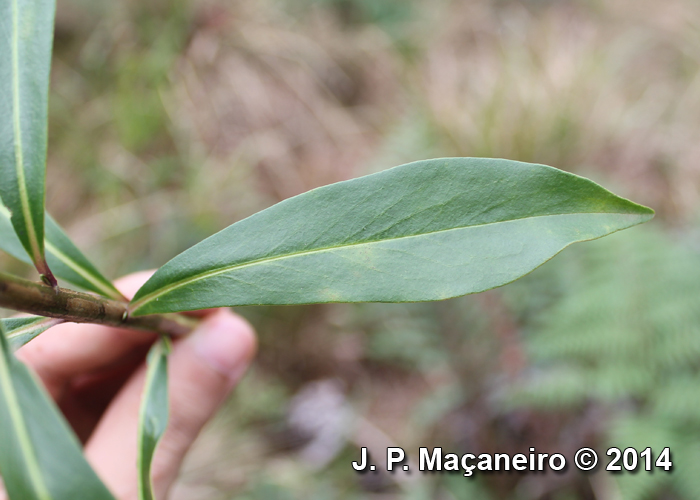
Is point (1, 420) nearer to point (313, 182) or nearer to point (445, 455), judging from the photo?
point (445, 455)

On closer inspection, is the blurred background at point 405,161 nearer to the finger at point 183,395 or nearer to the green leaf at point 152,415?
the finger at point 183,395

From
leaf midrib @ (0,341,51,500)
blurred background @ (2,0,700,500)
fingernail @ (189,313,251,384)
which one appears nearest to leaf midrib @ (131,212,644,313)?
leaf midrib @ (0,341,51,500)

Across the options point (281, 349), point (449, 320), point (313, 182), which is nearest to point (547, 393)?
point (449, 320)

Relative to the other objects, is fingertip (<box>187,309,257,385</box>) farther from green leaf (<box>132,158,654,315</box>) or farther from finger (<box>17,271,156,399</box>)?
green leaf (<box>132,158,654,315</box>)

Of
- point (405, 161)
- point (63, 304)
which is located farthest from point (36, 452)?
point (405, 161)

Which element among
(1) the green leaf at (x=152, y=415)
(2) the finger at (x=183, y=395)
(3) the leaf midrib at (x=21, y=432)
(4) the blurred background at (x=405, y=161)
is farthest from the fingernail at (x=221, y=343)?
(4) the blurred background at (x=405, y=161)

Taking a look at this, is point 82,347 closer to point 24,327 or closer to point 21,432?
point 24,327

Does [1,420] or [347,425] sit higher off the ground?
[1,420]
